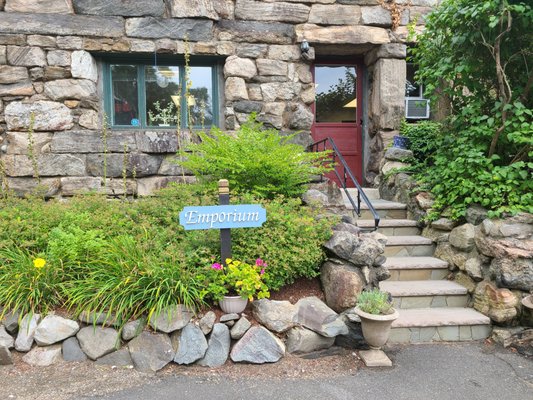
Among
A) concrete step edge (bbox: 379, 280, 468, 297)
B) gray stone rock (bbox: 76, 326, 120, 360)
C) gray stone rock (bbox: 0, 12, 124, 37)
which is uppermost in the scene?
gray stone rock (bbox: 0, 12, 124, 37)

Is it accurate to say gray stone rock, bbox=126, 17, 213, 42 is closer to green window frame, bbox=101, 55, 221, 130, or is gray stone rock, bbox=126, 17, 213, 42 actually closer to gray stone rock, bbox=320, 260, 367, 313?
green window frame, bbox=101, 55, 221, 130

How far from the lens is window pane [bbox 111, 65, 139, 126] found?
606 centimetres

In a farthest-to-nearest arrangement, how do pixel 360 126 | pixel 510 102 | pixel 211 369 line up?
pixel 360 126 → pixel 510 102 → pixel 211 369

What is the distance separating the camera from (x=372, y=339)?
10.6 feet

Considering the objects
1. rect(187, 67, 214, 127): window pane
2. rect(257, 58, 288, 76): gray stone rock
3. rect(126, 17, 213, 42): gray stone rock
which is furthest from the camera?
rect(187, 67, 214, 127): window pane

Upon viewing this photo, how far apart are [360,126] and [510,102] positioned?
287 centimetres

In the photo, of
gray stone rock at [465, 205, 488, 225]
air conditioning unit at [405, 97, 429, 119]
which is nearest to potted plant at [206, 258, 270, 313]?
gray stone rock at [465, 205, 488, 225]

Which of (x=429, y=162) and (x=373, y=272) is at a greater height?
(x=429, y=162)

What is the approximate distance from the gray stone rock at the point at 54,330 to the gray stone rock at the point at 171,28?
4.17 m

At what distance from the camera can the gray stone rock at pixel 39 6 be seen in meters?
5.43

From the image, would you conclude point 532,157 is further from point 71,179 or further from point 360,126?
point 71,179

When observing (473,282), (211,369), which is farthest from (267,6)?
(211,369)

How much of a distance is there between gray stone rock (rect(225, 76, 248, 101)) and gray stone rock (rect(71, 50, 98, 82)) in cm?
193

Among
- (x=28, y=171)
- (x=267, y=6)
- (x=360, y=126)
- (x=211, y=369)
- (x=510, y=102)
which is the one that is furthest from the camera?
Result: (x=360, y=126)
